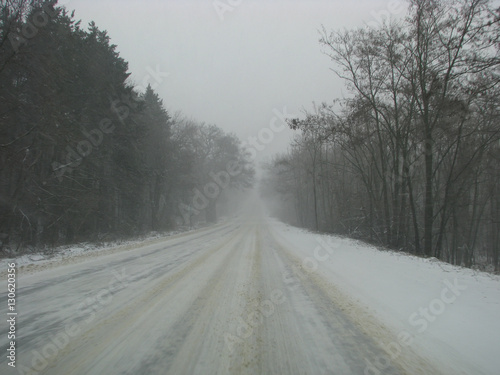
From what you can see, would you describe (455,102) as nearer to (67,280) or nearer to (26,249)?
(67,280)

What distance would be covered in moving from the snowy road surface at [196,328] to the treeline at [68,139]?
607 cm

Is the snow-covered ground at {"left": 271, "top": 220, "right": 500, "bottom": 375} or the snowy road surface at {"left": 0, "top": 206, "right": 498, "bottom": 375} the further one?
the snow-covered ground at {"left": 271, "top": 220, "right": 500, "bottom": 375}

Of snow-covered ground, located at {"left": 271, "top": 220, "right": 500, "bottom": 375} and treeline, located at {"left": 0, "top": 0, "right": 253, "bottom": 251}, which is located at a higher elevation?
treeline, located at {"left": 0, "top": 0, "right": 253, "bottom": 251}

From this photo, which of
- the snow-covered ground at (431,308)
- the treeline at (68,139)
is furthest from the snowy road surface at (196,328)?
the treeline at (68,139)

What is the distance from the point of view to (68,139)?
11562 millimetres

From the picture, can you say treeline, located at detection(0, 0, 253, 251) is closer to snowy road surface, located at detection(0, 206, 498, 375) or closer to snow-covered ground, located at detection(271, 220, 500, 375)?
snowy road surface, located at detection(0, 206, 498, 375)

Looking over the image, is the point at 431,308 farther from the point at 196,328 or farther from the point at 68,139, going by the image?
the point at 68,139

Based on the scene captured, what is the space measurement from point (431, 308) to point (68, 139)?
13.9 metres

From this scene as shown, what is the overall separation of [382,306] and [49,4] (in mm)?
15178

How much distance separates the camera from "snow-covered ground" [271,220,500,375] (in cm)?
278

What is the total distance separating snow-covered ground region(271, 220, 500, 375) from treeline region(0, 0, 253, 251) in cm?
1081

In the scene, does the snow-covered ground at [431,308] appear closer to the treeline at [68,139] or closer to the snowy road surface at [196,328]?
the snowy road surface at [196,328]

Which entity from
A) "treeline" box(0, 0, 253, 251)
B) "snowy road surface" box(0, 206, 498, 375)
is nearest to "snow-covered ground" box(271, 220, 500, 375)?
"snowy road surface" box(0, 206, 498, 375)

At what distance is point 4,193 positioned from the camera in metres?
9.74
